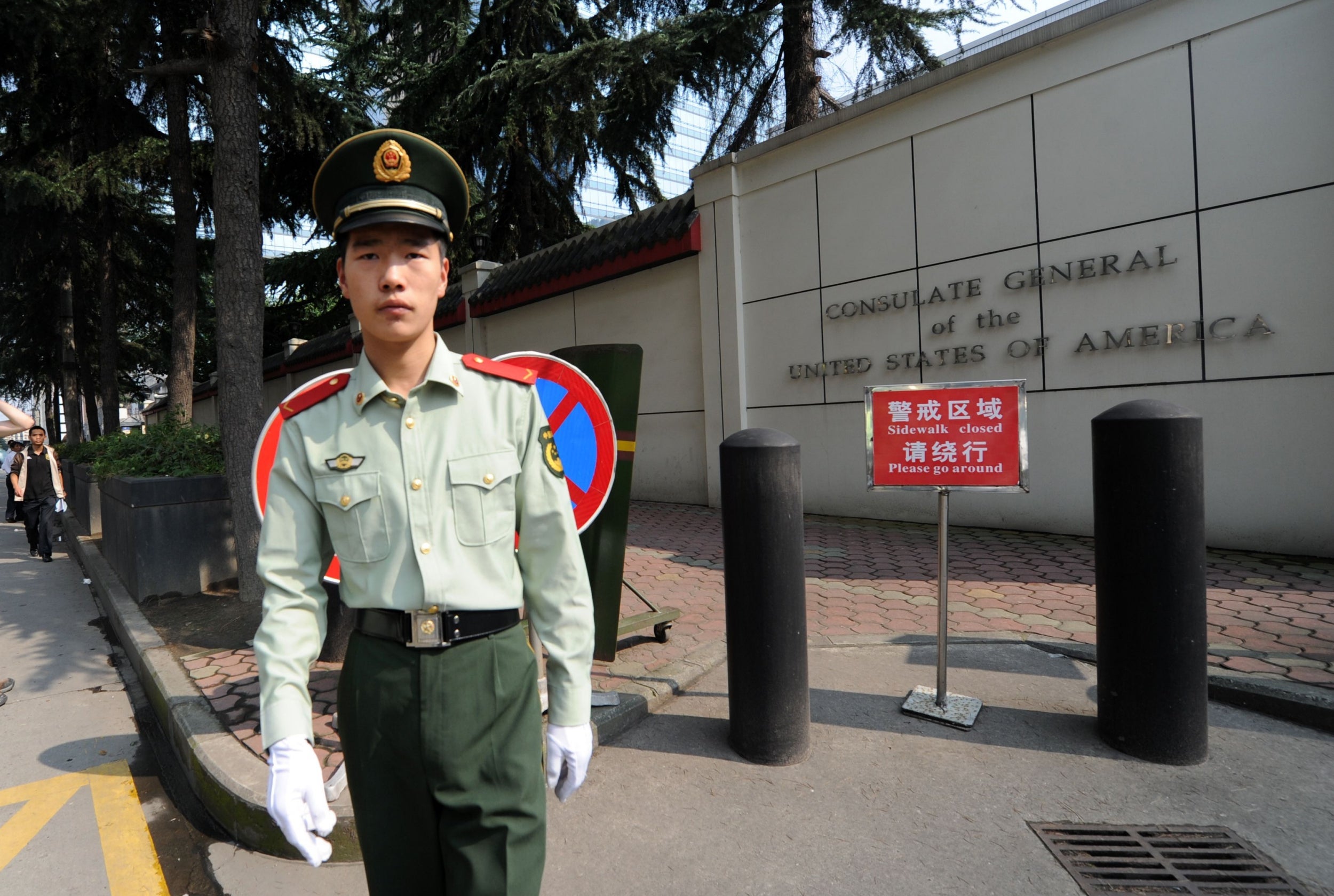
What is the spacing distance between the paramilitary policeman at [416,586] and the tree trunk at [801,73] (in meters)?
11.2

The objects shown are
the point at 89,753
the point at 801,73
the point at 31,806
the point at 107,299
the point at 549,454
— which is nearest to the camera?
the point at 549,454

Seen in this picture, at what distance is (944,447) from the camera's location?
3510 mm

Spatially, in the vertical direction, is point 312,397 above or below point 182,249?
below

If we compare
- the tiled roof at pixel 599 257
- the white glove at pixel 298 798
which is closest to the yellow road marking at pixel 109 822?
the white glove at pixel 298 798

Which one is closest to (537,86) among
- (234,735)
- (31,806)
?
(234,735)

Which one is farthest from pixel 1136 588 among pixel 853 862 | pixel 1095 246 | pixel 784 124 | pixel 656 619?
pixel 784 124

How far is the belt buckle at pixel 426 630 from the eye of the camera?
150cm

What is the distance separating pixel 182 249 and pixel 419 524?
12.4m

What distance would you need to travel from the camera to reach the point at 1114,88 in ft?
22.7

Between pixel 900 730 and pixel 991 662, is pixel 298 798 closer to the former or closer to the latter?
pixel 900 730

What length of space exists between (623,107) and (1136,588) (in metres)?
11.1

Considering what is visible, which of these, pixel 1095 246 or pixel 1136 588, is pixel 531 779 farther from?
pixel 1095 246

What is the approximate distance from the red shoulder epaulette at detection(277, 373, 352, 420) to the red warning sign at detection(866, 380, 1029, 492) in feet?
7.83

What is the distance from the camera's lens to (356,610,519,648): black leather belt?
4.91 feet
